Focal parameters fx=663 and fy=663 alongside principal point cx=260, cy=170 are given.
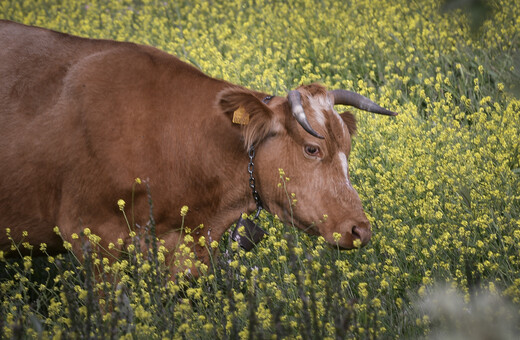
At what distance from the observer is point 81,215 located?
14.4ft

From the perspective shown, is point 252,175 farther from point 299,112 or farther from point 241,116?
point 299,112

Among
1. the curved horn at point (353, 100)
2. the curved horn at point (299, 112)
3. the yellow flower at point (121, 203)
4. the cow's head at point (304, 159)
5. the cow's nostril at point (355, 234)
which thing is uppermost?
the curved horn at point (353, 100)

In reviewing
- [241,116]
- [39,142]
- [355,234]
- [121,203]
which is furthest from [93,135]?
[355,234]

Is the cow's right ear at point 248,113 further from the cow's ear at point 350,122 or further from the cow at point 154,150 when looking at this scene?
the cow's ear at point 350,122

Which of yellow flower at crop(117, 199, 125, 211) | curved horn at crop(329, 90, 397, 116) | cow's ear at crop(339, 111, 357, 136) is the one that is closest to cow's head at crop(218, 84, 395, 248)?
curved horn at crop(329, 90, 397, 116)

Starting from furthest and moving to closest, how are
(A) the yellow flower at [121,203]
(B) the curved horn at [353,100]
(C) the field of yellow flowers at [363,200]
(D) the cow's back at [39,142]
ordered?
(B) the curved horn at [353,100]
(D) the cow's back at [39,142]
(A) the yellow flower at [121,203]
(C) the field of yellow flowers at [363,200]

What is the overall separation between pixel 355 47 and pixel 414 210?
325 cm

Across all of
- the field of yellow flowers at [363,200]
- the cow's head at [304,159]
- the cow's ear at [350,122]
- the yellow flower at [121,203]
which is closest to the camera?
the field of yellow flowers at [363,200]

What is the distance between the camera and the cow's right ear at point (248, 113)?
4320 mm

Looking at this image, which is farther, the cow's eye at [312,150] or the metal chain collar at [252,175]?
the metal chain collar at [252,175]

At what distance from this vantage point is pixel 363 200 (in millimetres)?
5223

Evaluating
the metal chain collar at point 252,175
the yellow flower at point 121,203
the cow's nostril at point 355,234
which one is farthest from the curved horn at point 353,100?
the yellow flower at point 121,203

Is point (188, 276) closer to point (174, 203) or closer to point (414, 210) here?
point (174, 203)

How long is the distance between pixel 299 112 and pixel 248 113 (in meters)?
0.35
